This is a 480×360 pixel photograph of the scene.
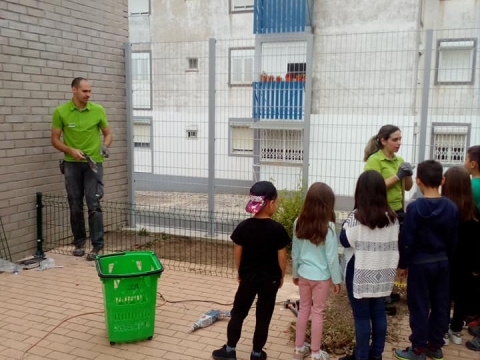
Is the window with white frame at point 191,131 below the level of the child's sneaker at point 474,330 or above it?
above

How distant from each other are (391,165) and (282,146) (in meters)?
3.72

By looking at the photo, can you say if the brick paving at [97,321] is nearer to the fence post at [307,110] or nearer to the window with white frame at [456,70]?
the fence post at [307,110]

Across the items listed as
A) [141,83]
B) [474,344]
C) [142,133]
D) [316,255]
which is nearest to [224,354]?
[316,255]

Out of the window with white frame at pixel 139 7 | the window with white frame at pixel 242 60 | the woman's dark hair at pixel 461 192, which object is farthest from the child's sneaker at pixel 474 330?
the window with white frame at pixel 139 7

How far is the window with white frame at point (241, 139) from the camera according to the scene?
7742mm

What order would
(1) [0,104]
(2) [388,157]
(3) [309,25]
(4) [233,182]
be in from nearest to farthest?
(2) [388,157], (1) [0,104], (4) [233,182], (3) [309,25]

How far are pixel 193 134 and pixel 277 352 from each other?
520 cm

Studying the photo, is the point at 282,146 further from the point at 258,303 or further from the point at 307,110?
the point at 258,303

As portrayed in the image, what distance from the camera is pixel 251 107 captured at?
27.4 ft

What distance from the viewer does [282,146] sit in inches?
310

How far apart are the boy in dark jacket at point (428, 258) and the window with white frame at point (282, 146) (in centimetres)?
432

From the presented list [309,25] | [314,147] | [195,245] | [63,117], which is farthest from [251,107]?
[309,25]

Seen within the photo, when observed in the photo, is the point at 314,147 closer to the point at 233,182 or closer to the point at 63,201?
the point at 233,182

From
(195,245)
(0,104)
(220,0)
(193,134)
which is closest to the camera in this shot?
(0,104)
